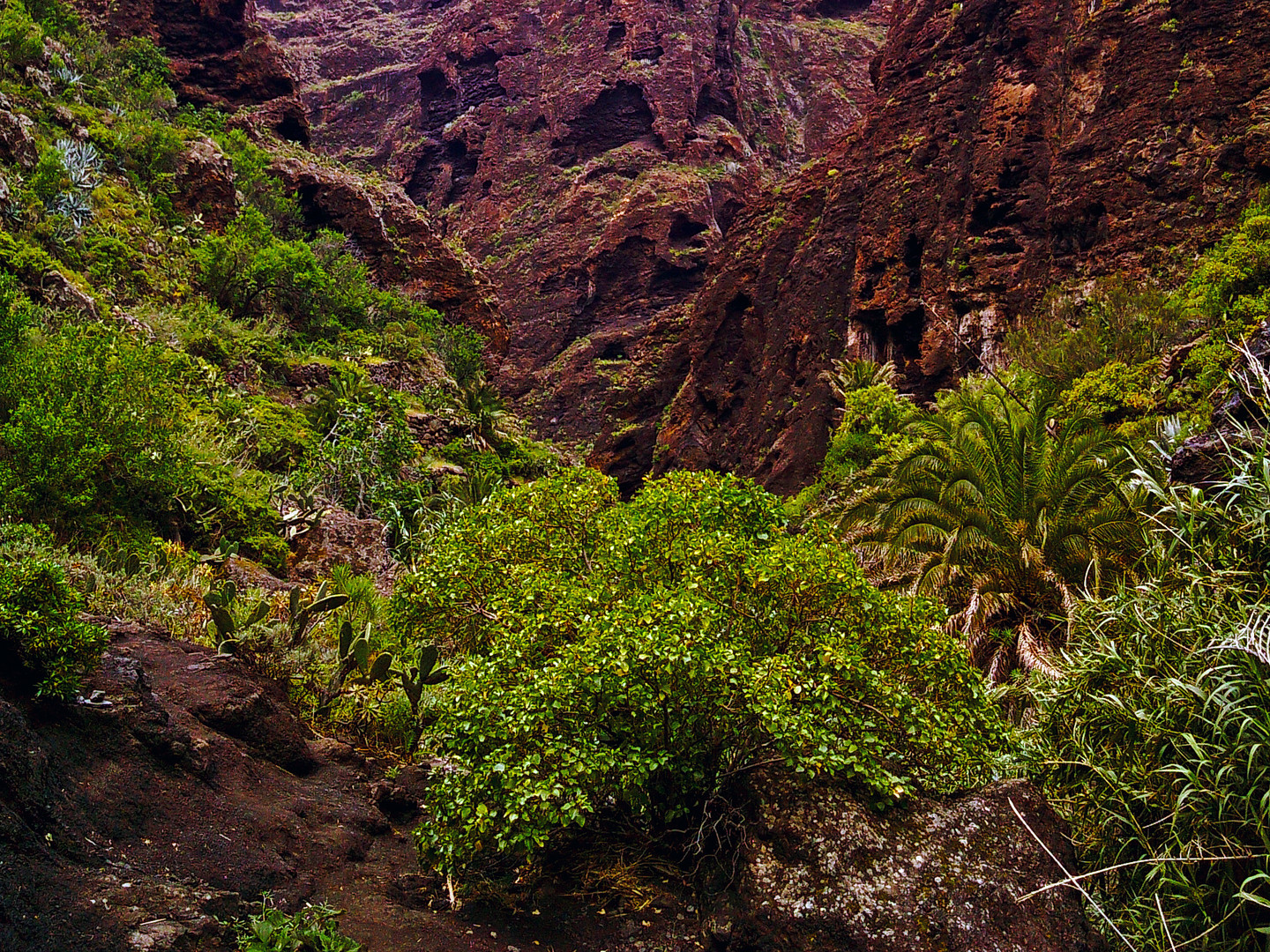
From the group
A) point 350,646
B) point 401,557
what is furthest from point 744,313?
point 350,646

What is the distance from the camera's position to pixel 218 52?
42.6m

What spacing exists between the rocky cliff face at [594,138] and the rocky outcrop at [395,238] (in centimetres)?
1012

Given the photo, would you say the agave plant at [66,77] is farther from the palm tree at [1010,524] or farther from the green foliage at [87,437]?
the palm tree at [1010,524]

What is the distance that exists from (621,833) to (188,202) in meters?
31.4

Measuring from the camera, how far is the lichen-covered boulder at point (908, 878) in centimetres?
525

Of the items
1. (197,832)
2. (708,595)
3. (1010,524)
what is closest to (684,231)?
(1010,524)

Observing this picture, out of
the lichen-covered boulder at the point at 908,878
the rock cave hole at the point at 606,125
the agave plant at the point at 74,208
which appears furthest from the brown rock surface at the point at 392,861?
the rock cave hole at the point at 606,125

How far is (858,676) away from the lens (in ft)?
19.7

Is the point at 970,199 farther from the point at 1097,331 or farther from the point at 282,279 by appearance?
the point at 282,279

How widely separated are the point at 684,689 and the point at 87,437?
30.4 ft

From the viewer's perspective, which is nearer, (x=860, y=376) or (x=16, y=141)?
(x=16, y=141)

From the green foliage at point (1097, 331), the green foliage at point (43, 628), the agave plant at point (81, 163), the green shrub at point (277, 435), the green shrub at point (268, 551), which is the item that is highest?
the agave plant at point (81, 163)

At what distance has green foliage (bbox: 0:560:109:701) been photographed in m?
4.95

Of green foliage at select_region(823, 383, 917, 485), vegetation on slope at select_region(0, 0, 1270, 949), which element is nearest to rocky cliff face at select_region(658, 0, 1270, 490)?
green foliage at select_region(823, 383, 917, 485)
